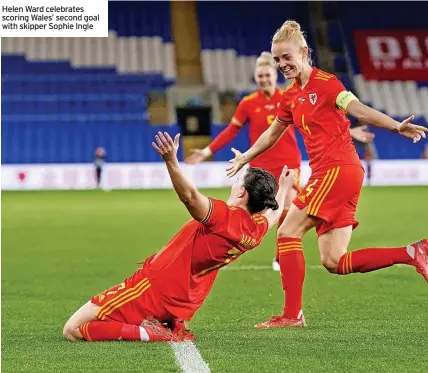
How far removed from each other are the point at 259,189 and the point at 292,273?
49.0 inches

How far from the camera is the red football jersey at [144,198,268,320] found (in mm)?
6285

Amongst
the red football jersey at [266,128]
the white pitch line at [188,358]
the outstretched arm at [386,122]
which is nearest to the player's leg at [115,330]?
the white pitch line at [188,358]

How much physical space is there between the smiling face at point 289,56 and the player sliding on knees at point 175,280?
966 mm

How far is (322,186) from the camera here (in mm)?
7051

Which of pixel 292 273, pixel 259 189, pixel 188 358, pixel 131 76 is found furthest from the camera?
pixel 131 76

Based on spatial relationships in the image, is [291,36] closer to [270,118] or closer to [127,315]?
[127,315]

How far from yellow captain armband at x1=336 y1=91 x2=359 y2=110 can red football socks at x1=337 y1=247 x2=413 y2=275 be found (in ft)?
3.28

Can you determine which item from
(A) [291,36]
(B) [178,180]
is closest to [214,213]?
(B) [178,180]

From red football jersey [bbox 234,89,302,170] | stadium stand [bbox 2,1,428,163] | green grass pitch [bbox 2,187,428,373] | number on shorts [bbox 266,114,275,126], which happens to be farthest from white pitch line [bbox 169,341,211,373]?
stadium stand [bbox 2,1,428,163]

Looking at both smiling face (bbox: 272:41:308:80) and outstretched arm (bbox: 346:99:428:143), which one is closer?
outstretched arm (bbox: 346:99:428:143)

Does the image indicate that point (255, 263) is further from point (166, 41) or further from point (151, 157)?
point (166, 41)

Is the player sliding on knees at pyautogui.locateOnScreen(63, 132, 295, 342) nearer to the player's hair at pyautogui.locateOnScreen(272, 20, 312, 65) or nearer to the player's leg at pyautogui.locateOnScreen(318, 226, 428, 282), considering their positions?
the player's leg at pyautogui.locateOnScreen(318, 226, 428, 282)

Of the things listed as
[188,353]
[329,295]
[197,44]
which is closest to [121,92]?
[197,44]

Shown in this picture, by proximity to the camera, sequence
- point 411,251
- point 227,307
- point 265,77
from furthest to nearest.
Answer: point 265,77 < point 227,307 < point 411,251
